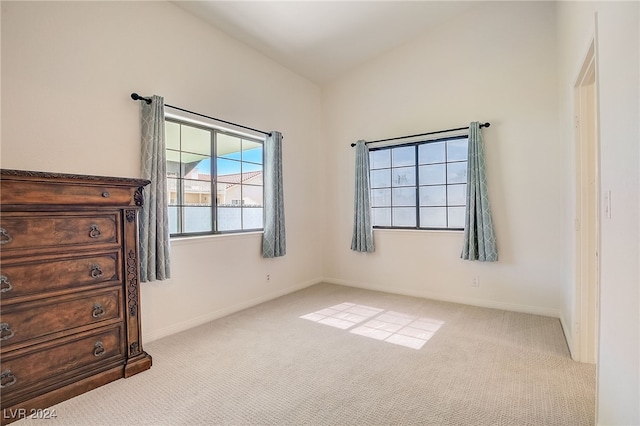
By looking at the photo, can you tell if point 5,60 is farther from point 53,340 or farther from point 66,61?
point 53,340

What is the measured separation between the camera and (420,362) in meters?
2.37

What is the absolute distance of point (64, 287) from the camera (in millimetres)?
1936

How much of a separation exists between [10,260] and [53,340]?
0.55 m

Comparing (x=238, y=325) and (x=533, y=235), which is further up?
(x=533, y=235)

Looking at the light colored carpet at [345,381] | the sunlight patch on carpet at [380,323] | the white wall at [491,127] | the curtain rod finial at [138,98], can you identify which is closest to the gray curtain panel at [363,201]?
the white wall at [491,127]

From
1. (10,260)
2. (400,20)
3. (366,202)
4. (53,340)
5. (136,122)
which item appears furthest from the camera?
(366,202)

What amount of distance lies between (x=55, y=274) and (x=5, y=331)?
356 millimetres

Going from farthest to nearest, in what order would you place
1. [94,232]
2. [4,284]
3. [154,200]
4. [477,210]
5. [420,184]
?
[420,184] < [477,210] < [154,200] < [94,232] < [4,284]

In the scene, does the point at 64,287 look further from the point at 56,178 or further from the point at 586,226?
the point at 586,226

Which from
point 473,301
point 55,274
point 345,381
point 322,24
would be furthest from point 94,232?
point 473,301

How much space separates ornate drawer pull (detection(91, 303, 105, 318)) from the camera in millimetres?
2064

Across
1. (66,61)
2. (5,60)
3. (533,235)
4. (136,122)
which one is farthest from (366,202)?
(5,60)

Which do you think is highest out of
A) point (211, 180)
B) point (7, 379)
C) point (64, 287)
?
point (211, 180)

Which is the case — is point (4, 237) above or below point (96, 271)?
above
